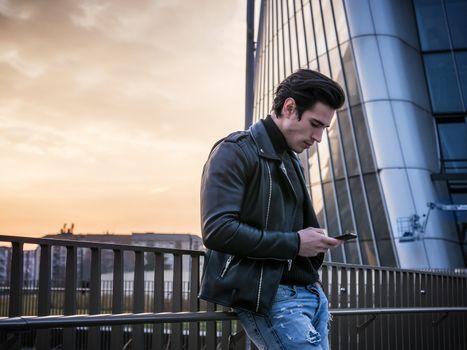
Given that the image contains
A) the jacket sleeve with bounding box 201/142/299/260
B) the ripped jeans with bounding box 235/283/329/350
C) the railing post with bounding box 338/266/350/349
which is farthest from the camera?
the railing post with bounding box 338/266/350/349

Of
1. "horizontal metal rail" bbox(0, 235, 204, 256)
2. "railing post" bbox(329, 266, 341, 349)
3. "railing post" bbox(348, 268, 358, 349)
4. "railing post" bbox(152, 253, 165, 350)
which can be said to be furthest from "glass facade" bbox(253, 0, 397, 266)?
"horizontal metal rail" bbox(0, 235, 204, 256)

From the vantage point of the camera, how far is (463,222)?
23031 millimetres


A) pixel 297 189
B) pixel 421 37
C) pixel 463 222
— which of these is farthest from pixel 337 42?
pixel 297 189

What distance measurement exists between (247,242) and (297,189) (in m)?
0.49

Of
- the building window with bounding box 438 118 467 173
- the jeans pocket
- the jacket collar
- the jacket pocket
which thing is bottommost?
the jeans pocket

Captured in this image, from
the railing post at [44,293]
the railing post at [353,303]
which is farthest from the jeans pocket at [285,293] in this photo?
the railing post at [353,303]

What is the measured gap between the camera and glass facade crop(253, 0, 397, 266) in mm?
23219

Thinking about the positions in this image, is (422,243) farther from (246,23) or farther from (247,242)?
(247,242)

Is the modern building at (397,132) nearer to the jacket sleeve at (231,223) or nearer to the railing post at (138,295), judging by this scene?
the railing post at (138,295)

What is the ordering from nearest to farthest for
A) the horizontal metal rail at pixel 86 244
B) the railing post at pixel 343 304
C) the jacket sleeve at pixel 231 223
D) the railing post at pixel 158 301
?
the jacket sleeve at pixel 231 223, the horizontal metal rail at pixel 86 244, the railing post at pixel 158 301, the railing post at pixel 343 304

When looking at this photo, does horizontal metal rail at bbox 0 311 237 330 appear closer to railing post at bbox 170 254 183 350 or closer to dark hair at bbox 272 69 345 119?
railing post at bbox 170 254 183 350

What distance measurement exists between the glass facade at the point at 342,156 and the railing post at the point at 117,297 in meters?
19.4

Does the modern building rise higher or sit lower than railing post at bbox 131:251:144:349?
higher

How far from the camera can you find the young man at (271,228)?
2.89m
